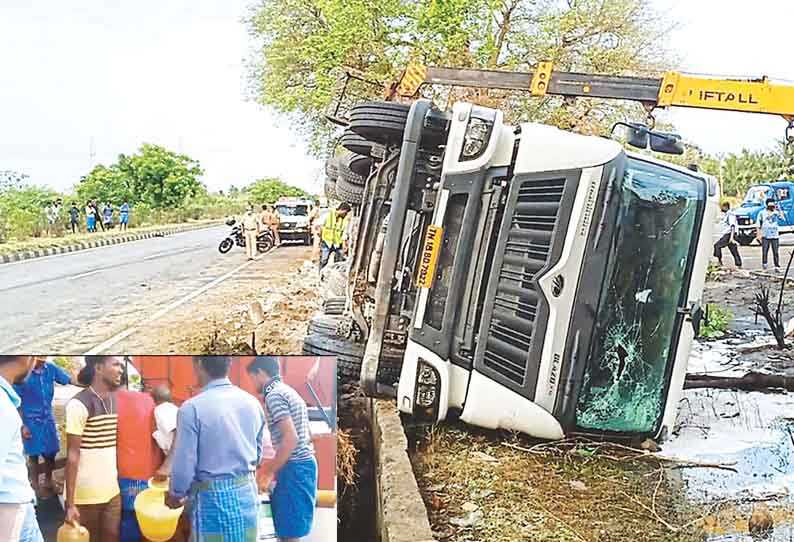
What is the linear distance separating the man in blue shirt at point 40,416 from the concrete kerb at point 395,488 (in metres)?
0.98

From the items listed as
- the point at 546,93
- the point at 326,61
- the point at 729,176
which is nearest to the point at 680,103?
the point at 546,93

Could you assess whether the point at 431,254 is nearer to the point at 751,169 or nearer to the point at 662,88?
the point at 662,88

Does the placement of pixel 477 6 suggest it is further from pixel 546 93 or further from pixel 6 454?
pixel 6 454

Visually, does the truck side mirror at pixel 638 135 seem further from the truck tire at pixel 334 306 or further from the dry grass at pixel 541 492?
the truck tire at pixel 334 306

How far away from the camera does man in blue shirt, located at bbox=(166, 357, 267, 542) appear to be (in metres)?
1.93

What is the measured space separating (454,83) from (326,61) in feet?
19.3

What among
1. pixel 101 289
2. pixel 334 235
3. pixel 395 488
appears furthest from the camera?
pixel 101 289

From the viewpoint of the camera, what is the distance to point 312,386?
82.4 inches

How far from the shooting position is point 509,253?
3129mm

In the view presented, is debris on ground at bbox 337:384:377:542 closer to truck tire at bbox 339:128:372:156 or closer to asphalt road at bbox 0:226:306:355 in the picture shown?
truck tire at bbox 339:128:372:156

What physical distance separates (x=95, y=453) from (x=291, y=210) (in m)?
15.8

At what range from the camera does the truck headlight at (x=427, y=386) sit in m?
3.23

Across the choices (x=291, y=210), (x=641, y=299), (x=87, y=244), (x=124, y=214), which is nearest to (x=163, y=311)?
(x=87, y=244)

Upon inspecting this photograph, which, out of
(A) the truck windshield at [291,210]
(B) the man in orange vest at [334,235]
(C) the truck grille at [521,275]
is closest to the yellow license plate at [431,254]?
(C) the truck grille at [521,275]
